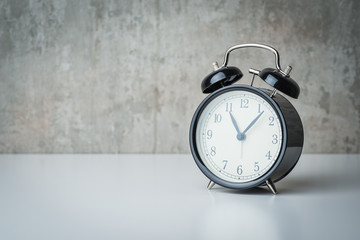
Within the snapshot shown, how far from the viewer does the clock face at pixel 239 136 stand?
1.77m

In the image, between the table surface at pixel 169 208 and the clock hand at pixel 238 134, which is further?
the clock hand at pixel 238 134

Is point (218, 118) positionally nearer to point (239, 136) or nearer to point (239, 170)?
point (239, 136)

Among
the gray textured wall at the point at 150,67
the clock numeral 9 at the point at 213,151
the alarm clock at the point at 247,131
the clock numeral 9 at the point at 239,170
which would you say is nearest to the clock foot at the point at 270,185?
the alarm clock at the point at 247,131

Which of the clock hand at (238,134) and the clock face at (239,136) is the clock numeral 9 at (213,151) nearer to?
the clock face at (239,136)

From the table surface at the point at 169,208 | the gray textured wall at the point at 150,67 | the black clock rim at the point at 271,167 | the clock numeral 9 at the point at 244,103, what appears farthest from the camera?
the gray textured wall at the point at 150,67

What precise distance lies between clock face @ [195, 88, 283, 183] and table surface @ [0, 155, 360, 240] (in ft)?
0.35

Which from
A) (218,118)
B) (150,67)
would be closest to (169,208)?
(218,118)

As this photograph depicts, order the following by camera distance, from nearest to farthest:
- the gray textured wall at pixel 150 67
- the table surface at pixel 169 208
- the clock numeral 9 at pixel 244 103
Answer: the table surface at pixel 169 208
the clock numeral 9 at pixel 244 103
the gray textured wall at pixel 150 67

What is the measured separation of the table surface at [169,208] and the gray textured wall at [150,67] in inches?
78.1

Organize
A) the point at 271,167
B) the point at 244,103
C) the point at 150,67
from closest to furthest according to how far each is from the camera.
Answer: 1. the point at 271,167
2. the point at 244,103
3. the point at 150,67

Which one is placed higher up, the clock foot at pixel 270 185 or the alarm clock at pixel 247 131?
the alarm clock at pixel 247 131

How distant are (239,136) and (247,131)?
0.04 metres

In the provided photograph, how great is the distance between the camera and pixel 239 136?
1.80 metres

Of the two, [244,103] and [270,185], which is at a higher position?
[244,103]
